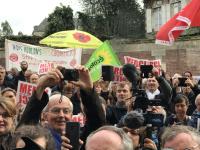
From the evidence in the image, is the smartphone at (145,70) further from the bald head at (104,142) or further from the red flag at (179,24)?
the red flag at (179,24)

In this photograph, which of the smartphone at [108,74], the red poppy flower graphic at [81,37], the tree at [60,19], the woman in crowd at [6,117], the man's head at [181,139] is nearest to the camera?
the man's head at [181,139]

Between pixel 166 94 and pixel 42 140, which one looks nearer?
pixel 42 140

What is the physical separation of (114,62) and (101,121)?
6.22 metres

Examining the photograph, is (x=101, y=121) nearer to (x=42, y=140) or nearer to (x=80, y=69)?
(x=80, y=69)

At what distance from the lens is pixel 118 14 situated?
4850 cm

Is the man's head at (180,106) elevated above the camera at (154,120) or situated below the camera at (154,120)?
below

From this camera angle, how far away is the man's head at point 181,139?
3344mm

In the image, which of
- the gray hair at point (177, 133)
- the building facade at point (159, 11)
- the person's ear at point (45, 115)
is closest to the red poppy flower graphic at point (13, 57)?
the person's ear at point (45, 115)

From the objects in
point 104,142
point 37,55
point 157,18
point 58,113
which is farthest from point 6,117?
point 157,18

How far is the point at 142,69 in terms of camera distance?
19.2 ft

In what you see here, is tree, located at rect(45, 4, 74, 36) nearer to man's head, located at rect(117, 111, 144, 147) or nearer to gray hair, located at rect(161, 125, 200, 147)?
man's head, located at rect(117, 111, 144, 147)

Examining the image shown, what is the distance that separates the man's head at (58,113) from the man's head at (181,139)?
45.2 inches

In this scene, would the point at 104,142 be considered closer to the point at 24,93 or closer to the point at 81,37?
the point at 24,93

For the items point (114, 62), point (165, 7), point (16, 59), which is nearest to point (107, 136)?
point (114, 62)
